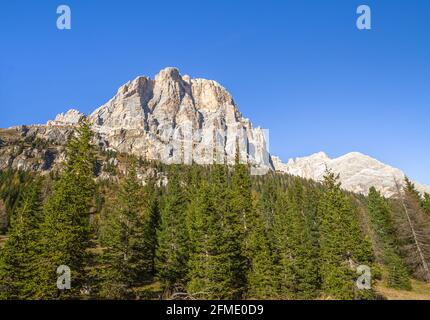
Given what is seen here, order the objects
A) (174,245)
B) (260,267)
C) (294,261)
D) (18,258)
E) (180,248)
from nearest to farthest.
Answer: (18,258)
(260,267)
(294,261)
(180,248)
(174,245)

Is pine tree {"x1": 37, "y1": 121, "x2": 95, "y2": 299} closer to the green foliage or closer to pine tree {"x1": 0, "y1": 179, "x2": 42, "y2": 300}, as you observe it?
the green foliage

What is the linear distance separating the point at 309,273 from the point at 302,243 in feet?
12.7

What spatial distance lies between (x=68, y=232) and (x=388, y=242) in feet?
170

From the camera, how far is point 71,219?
23969 mm

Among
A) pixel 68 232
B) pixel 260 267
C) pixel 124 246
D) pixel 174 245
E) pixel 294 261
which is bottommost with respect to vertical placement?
pixel 260 267

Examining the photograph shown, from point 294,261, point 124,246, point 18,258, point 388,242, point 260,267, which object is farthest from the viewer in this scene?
point 388,242

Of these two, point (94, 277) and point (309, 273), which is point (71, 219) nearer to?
point (94, 277)

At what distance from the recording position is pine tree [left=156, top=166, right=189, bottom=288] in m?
38.9

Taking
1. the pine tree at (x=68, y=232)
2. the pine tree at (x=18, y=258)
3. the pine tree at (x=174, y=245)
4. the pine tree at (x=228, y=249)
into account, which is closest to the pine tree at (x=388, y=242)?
the pine tree at (x=228, y=249)

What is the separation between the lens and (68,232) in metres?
23.0

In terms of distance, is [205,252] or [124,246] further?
[205,252]

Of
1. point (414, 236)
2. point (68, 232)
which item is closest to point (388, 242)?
point (414, 236)

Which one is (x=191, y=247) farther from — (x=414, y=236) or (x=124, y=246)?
(x=414, y=236)

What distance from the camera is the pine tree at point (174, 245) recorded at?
3894 cm
